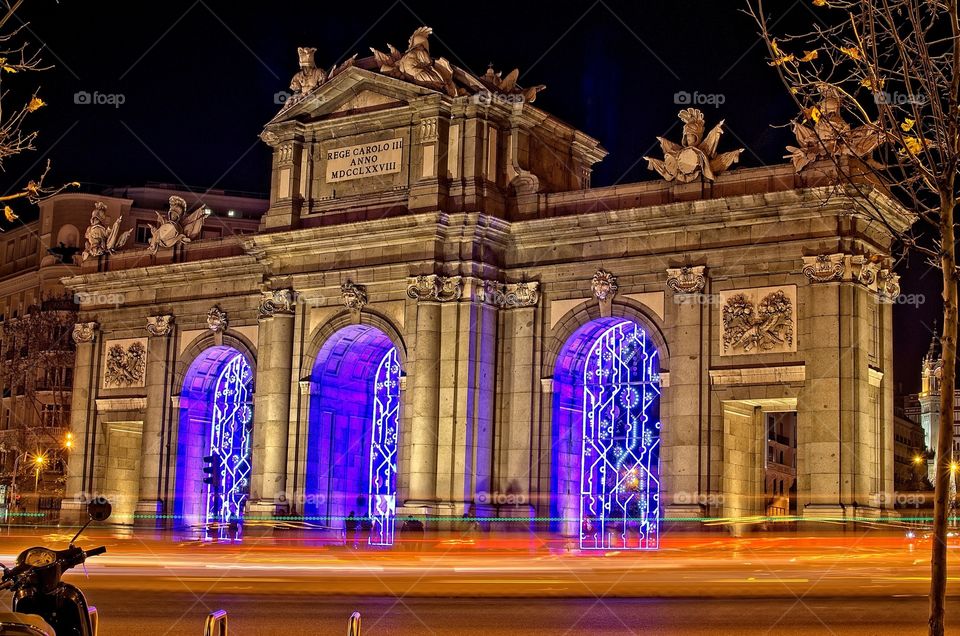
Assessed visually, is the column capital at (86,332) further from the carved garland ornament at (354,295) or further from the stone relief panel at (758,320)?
the stone relief panel at (758,320)

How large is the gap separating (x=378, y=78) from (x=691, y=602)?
2525 cm

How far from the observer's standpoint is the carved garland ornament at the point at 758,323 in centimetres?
3916

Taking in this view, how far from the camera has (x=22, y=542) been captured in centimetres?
4675

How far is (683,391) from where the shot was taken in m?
40.4

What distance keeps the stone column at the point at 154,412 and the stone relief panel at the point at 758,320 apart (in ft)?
74.6

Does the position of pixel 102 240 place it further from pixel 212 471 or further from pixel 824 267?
pixel 824 267

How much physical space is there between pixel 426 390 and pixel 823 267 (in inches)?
492

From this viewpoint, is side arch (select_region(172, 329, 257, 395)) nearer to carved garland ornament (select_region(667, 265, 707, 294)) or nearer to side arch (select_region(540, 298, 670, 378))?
side arch (select_region(540, 298, 670, 378))

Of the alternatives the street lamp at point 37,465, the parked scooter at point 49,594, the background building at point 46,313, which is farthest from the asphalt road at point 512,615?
the street lamp at point 37,465

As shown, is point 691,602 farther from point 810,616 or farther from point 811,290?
point 811,290

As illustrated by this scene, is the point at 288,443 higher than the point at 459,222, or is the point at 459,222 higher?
the point at 459,222

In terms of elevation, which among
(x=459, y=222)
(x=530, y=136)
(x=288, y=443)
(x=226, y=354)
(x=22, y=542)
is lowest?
(x=22, y=542)

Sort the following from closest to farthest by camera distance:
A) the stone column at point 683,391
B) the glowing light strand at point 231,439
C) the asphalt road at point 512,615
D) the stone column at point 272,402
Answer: the asphalt road at point 512,615, the stone column at point 683,391, the stone column at point 272,402, the glowing light strand at point 231,439

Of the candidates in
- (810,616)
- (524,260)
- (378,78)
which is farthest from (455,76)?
(810,616)
